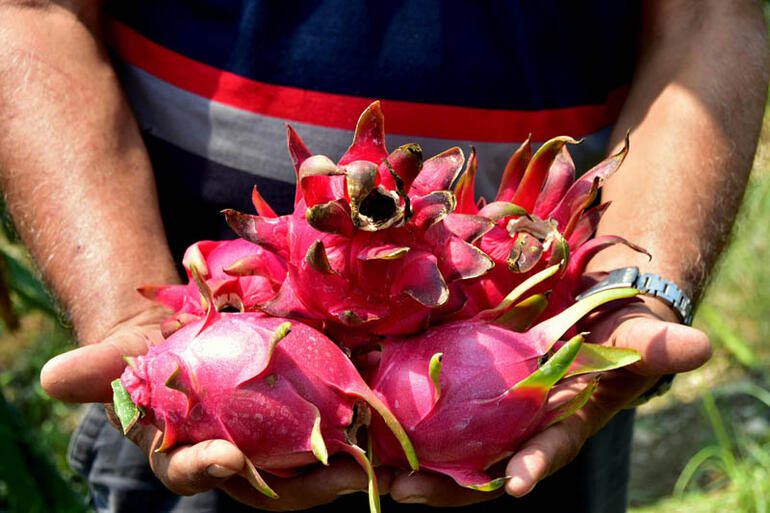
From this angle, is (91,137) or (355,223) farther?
(91,137)

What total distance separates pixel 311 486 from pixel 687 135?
87 centimetres

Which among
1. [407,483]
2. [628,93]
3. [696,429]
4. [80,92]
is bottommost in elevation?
[696,429]

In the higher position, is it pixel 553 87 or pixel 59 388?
pixel 553 87

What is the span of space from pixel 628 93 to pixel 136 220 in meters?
0.88

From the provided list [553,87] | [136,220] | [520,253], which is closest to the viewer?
[520,253]

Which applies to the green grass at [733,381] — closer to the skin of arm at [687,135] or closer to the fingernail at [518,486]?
the skin of arm at [687,135]

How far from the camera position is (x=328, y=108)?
1.43 meters

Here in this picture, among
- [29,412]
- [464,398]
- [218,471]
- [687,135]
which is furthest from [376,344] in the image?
[29,412]

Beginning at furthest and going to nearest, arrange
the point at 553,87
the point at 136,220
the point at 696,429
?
the point at 696,429, the point at 553,87, the point at 136,220

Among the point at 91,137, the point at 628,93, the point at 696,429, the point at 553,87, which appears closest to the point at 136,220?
the point at 91,137

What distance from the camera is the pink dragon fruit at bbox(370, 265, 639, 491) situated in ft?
3.29

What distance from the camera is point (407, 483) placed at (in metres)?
1.05

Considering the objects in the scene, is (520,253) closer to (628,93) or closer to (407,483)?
(407,483)

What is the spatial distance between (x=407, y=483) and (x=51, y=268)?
2.30ft
